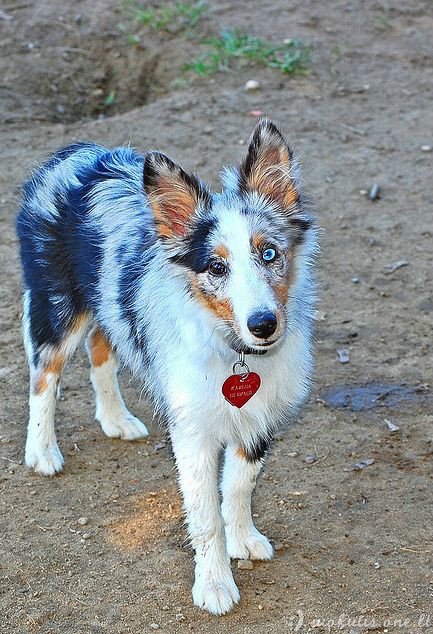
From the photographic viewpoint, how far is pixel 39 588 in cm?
404

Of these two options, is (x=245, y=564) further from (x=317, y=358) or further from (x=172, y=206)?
(x=317, y=358)

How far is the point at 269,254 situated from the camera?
3619 mm

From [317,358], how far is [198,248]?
216 cm

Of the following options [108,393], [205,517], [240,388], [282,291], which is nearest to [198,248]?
[282,291]

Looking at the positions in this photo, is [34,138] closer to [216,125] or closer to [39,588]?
[216,125]

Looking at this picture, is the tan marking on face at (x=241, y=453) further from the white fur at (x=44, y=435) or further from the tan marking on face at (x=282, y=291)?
the white fur at (x=44, y=435)

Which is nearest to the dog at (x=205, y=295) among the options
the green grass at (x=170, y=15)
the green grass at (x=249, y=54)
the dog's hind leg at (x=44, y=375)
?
the dog's hind leg at (x=44, y=375)

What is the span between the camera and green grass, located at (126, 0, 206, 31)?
9.67 metres

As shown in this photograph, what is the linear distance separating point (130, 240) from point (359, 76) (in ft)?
18.1

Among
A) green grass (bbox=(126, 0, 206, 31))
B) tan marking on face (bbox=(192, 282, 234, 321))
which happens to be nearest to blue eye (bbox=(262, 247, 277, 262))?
tan marking on face (bbox=(192, 282, 234, 321))

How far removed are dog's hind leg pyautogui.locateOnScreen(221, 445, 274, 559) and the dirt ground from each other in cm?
9

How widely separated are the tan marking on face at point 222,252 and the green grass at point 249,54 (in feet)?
18.9

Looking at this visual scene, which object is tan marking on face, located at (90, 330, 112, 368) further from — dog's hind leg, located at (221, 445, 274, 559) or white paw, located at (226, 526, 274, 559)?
white paw, located at (226, 526, 274, 559)

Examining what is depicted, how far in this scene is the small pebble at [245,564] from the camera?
4141 millimetres
